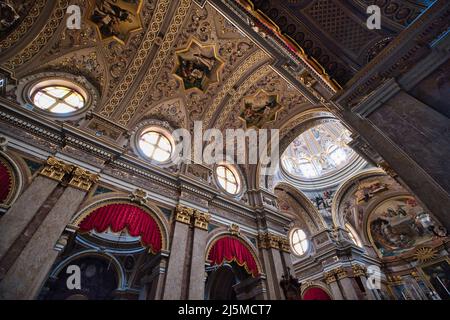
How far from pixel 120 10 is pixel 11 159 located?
490 centimetres

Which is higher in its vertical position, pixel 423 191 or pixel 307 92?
pixel 307 92

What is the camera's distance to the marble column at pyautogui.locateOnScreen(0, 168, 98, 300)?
377cm

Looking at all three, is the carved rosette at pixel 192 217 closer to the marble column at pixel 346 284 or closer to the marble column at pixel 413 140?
the marble column at pixel 413 140

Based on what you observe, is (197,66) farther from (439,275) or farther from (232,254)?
(439,275)

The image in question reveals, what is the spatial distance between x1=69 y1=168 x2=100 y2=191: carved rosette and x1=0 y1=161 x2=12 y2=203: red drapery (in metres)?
1.06

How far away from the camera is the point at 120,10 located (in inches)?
255

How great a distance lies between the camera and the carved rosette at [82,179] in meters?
5.27

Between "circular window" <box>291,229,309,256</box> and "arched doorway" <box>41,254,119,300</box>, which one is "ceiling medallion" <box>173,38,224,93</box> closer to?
"arched doorway" <box>41,254,119,300</box>

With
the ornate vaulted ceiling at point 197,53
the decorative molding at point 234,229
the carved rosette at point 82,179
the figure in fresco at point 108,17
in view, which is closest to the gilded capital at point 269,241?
the decorative molding at point 234,229

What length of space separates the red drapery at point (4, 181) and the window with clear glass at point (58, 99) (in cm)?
204

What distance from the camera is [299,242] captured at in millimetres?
13055

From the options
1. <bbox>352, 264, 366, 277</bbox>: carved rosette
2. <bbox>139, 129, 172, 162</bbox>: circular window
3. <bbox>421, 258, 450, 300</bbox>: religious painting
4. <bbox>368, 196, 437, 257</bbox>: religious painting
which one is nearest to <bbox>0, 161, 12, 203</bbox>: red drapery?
<bbox>139, 129, 172, 162</bbox>: circular window
